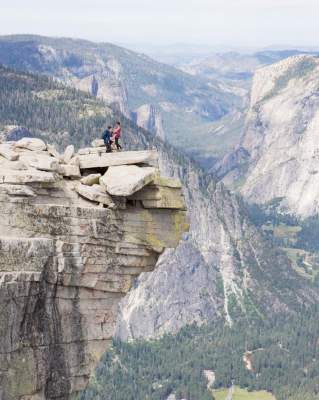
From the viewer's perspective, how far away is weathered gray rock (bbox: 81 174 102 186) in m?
46.8

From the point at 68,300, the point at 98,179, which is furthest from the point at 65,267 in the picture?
the point at 98,179

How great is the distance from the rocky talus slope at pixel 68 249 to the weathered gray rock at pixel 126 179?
2.1 inches

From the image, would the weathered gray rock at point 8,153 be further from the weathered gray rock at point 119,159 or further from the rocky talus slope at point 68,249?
the weathered gray rock at point 119,159

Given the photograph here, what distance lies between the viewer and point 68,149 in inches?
1969

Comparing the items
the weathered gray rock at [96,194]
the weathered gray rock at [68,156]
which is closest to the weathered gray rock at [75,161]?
the weathered gray rock at [68,156]

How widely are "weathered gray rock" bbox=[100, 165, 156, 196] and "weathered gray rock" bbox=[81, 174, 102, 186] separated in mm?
299

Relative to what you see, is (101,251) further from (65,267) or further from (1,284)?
(1,284)

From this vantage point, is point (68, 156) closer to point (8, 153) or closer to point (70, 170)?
point (70, 170)

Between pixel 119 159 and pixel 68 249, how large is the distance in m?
5.86

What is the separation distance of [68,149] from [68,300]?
28.4 feet

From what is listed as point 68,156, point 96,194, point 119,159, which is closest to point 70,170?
point 68,156

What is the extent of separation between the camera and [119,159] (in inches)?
1892

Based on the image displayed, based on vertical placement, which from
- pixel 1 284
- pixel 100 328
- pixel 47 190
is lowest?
pixel 100 328

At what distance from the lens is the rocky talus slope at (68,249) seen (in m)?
42.8
